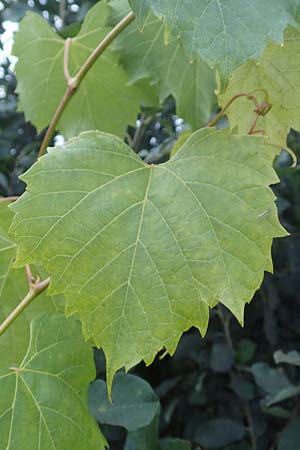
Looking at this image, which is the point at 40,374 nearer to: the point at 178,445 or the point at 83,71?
the point at 178,445

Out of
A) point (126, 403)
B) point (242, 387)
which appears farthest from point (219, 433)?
point (126, 403)

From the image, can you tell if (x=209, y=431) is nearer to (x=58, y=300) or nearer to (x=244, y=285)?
(x=58, y=300)

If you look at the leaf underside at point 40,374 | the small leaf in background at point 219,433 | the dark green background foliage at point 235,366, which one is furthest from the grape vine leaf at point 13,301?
the small leaf in background at point 219,433

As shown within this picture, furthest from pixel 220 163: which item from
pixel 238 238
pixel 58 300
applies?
pixel 58 300

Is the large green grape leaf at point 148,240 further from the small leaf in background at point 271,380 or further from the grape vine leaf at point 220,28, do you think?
the small leaf in background at point 271,380

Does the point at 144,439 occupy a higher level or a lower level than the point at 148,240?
lower

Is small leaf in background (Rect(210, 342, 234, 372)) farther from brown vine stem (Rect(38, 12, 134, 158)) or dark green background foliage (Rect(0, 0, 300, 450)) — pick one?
Answer: brown vine stem (Rect(38, 12, 134, 158))

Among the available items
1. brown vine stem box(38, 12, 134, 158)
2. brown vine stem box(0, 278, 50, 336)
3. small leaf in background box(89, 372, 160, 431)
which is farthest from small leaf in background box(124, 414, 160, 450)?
brown vine stem box(38, 12, 134, 158)
